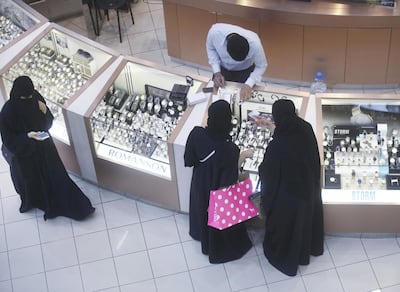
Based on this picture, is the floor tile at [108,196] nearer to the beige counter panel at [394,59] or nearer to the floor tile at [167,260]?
the floor tile at [167,260]

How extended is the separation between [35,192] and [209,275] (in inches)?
67.7

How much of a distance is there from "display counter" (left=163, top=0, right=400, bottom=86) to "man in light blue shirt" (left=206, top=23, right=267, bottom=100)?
4.15ft

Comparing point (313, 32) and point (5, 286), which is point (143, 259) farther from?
point (313, 32)

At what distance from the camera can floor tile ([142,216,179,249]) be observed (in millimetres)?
5953

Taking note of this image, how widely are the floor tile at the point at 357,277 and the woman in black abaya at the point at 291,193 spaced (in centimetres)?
26

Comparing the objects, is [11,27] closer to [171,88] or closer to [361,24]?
[171,88]

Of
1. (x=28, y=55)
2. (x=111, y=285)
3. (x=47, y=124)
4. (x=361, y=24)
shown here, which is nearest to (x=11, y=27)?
(x=28, y=55)

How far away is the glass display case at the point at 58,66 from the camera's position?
629cm

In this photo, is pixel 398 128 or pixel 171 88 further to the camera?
pixel 171 88

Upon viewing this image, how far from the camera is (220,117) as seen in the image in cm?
492

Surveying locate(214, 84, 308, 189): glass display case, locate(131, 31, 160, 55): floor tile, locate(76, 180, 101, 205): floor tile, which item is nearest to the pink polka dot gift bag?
locate(214, 84, 308, 189): glass display case

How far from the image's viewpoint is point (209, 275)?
5.66 meters

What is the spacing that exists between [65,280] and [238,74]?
2301 millimetres

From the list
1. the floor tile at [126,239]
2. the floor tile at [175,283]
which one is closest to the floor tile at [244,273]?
the floor tile at [175,283]
